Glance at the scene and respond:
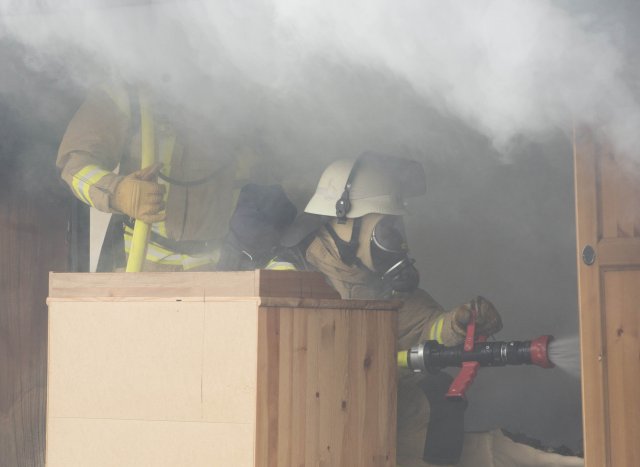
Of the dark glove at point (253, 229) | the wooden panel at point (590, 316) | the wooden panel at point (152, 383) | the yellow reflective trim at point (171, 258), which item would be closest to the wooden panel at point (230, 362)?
the wooden panel at point (152, 383)

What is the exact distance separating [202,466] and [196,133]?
2127 millimetres

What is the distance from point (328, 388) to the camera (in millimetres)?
3197

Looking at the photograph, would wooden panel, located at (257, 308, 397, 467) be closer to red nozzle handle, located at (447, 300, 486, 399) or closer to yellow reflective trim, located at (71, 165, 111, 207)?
red nozzle handle, located at (447, 300, 486, 399)

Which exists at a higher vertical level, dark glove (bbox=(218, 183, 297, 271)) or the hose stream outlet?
dark glove (bbox=(218, 183, 297, 271))

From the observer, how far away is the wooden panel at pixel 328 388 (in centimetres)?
293

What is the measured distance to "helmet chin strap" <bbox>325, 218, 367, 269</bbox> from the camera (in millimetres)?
4309

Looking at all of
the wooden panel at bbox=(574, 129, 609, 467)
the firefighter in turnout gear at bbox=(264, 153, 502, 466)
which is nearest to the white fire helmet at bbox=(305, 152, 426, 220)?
the firefighter in turnout gear at bbox=(264, 153, 502, 466)

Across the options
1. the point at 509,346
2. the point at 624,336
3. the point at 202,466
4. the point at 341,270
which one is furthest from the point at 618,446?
the point at 341,270

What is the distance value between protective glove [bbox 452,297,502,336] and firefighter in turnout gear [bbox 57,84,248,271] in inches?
50.1

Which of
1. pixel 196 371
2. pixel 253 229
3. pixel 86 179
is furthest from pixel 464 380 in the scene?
pixel 86 179

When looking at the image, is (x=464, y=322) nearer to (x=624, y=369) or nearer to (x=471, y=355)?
(x=471, y=355)

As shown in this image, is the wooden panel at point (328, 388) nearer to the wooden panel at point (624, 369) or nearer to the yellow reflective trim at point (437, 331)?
the yellow reflective trim at point (437, 331)

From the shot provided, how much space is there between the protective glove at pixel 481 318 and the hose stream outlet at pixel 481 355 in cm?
11

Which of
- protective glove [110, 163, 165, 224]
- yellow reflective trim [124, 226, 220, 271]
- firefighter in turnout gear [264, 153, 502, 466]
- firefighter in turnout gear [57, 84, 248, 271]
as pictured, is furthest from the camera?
yellow reflective trim [124, 226, 220, 271]
